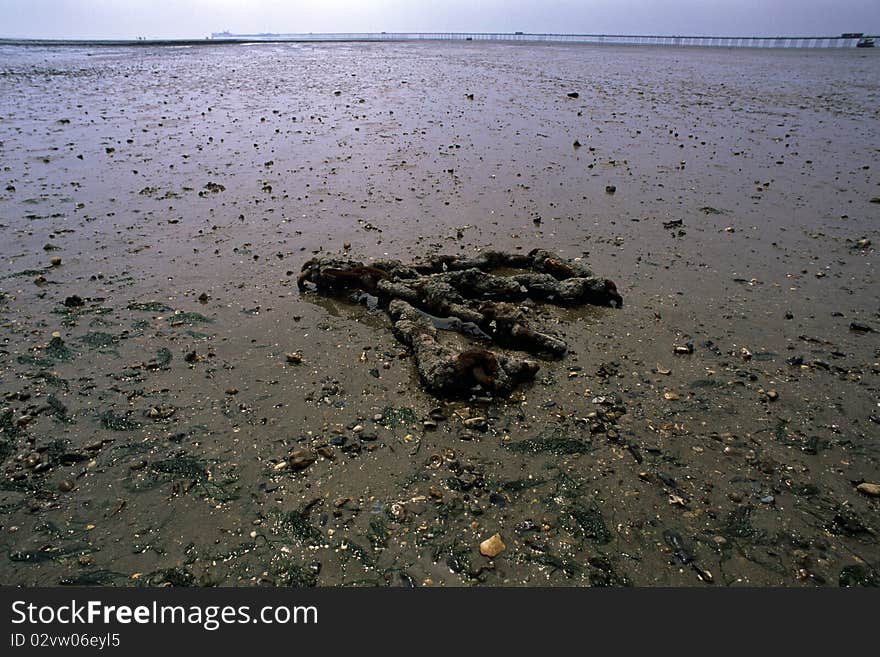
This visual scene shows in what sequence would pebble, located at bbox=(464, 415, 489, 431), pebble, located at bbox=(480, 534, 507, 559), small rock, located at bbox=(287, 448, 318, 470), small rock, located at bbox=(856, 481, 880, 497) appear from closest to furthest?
pebble, located at bbox=(480, 534, 507, 559)
small rock, located at bbox=(856, 481, 880, 497)
small rock, located at bbox=(287, 448, 318, 470)
pebble, located at bbox=(464, 415, 489, 431)

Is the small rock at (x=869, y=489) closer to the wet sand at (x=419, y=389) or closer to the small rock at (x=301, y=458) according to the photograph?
the wet sand at (x=419, y=389)

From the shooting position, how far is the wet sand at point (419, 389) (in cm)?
333

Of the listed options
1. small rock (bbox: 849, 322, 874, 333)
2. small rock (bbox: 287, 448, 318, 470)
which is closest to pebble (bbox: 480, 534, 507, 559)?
small rock (bbox: 287, 448, 318, 470)

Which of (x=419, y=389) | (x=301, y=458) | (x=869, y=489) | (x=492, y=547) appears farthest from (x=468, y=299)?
(x=869, y=489)

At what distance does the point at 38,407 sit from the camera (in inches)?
175

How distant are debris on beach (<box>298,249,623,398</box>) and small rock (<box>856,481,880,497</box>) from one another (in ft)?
8.74

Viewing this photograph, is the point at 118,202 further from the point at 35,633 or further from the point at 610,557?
the point at 610,557

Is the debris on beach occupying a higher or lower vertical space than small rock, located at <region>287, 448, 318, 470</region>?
higher

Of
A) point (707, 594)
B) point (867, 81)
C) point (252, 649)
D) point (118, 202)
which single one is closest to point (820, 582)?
point (707, 594)

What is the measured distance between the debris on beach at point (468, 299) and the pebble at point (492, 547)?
1593 millimetres

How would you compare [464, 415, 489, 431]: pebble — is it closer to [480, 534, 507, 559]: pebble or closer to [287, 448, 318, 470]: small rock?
[480, 534, 507, 559]: pebble

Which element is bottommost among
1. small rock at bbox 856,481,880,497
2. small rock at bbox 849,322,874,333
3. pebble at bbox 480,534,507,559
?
pebble at bbox 480,534,507,559

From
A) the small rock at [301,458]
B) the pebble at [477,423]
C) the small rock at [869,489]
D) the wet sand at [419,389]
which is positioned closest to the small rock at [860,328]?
the wet sand at [419,389]

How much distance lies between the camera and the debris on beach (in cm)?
477
